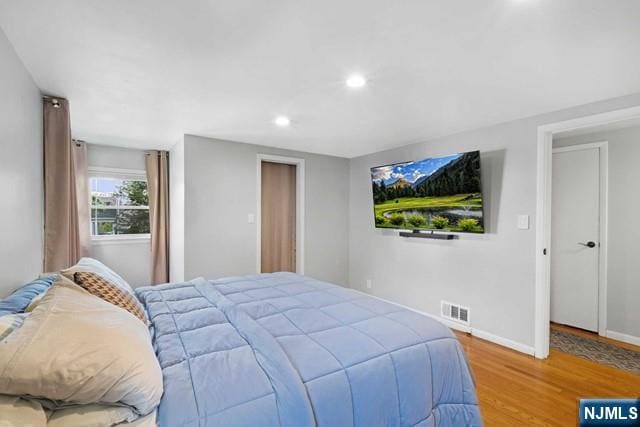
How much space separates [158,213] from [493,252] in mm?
4343

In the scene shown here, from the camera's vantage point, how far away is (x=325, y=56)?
1.83 meters

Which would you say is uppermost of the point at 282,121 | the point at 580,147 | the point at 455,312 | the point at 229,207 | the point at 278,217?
the point at 282,121

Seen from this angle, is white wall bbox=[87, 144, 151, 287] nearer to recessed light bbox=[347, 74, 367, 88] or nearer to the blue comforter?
the blue comforter

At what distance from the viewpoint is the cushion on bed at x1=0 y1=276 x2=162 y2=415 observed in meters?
0.80

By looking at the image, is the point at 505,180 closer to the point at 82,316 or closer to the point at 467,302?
the point at 467,302

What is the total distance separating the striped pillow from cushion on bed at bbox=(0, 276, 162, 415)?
39 centimetres

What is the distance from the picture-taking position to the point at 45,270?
2.44 meters

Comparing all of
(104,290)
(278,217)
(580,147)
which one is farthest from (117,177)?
(580,147)

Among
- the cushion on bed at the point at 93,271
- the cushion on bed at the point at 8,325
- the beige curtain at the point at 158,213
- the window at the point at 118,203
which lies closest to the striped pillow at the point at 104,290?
the cushion on bed at the point at 93,271

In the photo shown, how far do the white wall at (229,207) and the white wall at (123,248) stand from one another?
65cm

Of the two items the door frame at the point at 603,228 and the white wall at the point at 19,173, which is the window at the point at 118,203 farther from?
the door frame at the point at 603,228

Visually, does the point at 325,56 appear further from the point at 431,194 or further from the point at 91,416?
the point at 431,194

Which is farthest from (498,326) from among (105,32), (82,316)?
(105,32)

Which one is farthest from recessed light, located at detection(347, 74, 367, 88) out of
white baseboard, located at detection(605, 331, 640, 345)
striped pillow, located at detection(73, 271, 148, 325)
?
white baseboard, located at detection(605, 331, 640, 345)
